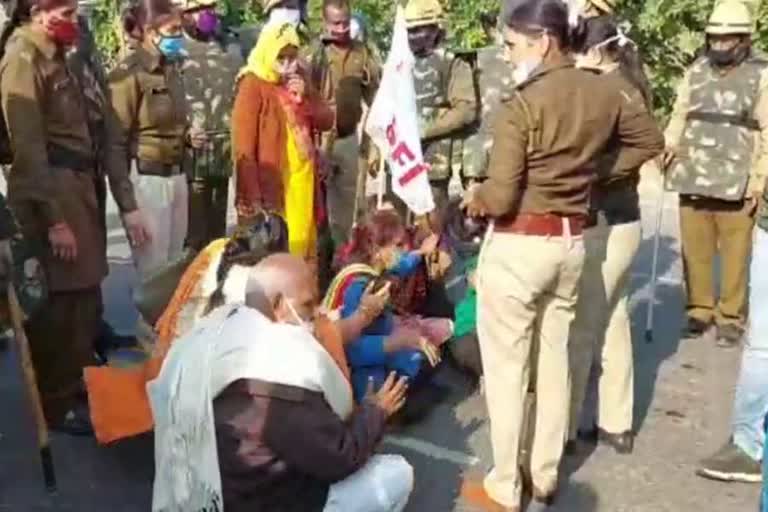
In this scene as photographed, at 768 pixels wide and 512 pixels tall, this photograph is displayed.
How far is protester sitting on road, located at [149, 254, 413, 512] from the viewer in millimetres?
3646

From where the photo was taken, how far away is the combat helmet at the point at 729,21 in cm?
700

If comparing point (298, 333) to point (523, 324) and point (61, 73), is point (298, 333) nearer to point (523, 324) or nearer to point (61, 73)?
point (523, 324)

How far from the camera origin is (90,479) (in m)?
5.46

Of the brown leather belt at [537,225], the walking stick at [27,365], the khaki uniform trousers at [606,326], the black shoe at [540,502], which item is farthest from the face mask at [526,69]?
the walking stick at [27,365]

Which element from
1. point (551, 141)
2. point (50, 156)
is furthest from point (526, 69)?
point (50, 156)

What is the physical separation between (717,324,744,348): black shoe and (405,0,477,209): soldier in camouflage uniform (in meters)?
1.80

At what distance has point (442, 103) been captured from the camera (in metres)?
8.09

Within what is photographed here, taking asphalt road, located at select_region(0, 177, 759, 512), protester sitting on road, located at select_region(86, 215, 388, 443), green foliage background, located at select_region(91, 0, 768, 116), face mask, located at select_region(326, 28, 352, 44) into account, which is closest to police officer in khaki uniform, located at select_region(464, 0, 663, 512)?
asphalt road, located at select_region(0, 177, 759, 512)

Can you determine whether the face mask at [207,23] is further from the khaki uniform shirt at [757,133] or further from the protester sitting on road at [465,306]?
the khaki uniform shirt at [757,133]

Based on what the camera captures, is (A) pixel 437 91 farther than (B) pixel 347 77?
No

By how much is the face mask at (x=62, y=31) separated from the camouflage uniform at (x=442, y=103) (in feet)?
9.72

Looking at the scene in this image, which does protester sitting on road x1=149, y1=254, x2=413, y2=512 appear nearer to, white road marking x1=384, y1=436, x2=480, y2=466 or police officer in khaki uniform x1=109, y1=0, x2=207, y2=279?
white road marking x1=384, y1=436, x2=480, y2=466

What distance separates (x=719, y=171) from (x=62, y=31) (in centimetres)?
374

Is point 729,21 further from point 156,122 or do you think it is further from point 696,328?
point 156,122
